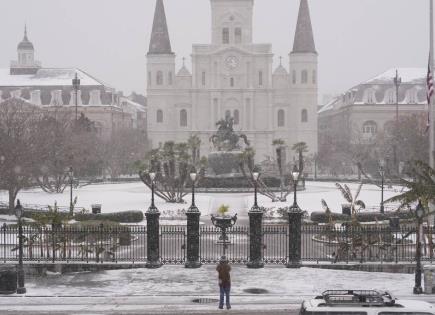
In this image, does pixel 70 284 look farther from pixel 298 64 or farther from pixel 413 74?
pixel 413 74

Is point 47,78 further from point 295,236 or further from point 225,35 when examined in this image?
point 295,236

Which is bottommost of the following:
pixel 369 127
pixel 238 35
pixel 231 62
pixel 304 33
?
pixel 369 127

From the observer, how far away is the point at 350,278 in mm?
20828

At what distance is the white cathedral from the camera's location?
9875 centimetres

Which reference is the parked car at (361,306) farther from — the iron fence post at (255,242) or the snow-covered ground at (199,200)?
the snow-covered ground at (199,200)

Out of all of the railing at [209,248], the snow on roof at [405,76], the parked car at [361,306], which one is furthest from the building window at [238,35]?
the parked car at [361,306]

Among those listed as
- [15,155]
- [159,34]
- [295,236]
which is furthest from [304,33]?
[295,236]

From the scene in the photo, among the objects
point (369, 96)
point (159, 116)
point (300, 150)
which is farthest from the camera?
point (369, 96)

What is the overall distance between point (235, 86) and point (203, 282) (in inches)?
3154

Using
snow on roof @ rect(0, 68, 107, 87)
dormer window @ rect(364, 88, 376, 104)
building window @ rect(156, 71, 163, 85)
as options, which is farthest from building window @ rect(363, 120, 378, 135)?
snow on roof @ rect(0, 68, 107, 87)

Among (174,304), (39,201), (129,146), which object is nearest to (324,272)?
(174,304)

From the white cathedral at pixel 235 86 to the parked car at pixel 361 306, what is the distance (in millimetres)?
86049

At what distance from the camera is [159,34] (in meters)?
99.3

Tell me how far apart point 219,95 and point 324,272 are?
77916mm
